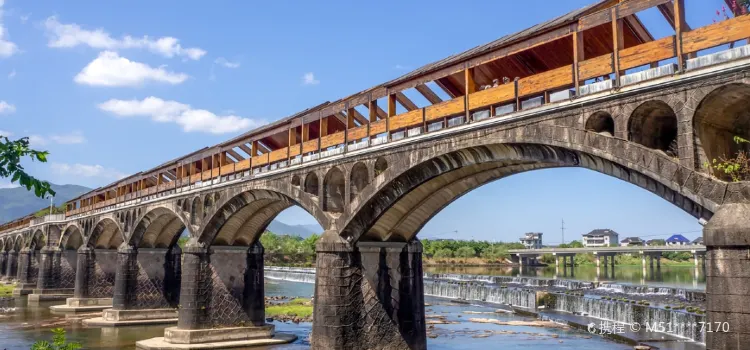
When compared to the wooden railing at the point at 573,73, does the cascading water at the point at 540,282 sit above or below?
below

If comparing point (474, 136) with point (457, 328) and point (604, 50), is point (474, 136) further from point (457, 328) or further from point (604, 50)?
point (457, 328)

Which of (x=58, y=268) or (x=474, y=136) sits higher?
(x=474, y=136)

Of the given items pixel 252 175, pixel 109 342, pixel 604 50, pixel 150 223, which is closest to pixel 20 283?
pixel 150 223

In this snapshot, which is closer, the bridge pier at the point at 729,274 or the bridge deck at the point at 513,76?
the bridge pier at the point at 729,274

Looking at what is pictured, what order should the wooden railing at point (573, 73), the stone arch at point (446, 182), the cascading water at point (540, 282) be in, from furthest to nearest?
1. the cascading water at point (540, 282)
2. the stone arch at point (446, 182)
3. the wooden railing at point (573, 73)

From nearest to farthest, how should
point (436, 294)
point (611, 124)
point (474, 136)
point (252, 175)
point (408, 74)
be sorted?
point (611, 124) < point (474, 136) < point (408, 74) < point (252, 175) < point (436, 294)

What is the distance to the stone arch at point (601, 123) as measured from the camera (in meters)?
13.4

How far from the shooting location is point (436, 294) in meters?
57.2

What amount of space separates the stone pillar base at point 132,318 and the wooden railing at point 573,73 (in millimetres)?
25064

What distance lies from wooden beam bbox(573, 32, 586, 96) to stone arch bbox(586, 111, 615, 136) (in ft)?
2.73

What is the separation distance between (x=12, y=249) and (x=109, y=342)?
6670cm

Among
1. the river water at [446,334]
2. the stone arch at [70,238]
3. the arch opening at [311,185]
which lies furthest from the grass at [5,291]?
the arch opening at [311,185]

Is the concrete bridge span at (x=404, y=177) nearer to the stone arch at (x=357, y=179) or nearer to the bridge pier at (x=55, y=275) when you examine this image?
the stone arch at (x=357, y=179)

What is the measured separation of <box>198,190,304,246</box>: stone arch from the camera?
30766mm
